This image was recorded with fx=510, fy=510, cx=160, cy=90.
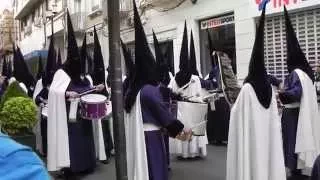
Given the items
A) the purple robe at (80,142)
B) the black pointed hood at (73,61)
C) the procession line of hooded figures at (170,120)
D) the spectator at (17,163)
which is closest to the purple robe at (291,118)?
the procession line of hooded figures at (170,120)

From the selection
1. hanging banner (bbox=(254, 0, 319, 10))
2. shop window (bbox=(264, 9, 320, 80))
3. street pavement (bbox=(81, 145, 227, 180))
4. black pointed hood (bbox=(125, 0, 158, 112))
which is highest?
hanging banner (bbox=(254, 0, 319, 10))

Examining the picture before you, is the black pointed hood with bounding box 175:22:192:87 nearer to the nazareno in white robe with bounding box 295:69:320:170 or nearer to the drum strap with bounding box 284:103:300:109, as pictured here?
the drum strap with bounding box 284:103:300:109

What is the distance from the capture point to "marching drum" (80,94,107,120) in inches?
305

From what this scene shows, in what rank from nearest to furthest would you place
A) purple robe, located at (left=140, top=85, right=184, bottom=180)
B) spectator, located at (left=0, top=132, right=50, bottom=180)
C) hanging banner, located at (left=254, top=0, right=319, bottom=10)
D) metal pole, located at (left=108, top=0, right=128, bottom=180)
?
spectator, located at (left=0, top=132, right=50, bottom=180) → metal pole, located at (left=108, top=0, right=128, bottom=180) → purple robe, located at (left=140, top=85, right=184, bottom=180) → hanging banner, located at (left=254, top=0, right=319, bottom=10)

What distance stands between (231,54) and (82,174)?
6635mm

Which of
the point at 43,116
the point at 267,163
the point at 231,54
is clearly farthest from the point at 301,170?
the point at 231,54

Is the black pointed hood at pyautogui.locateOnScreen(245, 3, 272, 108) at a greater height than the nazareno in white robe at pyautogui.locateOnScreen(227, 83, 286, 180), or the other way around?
the black pointed hood at pyautogui.locateOnScreen(245, 3, 272, 108)

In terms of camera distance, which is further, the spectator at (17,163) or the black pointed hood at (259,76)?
the black pointed hood at (259,76)

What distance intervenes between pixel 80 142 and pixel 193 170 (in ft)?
6.65

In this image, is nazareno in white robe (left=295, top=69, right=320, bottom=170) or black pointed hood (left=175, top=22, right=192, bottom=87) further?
black pointed hood (left=175, top=22, right=192, bottom=87)

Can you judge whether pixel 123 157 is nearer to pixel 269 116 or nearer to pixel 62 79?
pixel 269 116

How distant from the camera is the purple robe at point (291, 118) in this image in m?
7.25

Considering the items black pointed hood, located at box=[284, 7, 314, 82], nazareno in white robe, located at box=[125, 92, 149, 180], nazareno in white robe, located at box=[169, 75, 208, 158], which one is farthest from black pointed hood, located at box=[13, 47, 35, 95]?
black pointed hood, located at box=[284, 7, 314, 82]

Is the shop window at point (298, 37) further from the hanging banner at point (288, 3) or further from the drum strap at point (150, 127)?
the drum strap at point (150, 127)
